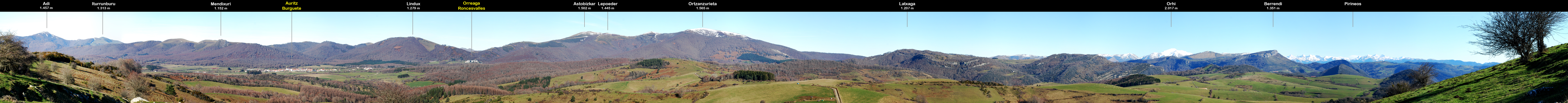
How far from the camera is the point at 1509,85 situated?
24000mm

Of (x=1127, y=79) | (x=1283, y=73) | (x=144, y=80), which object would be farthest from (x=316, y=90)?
(x=1283, y=73)

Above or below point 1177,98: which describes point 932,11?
above

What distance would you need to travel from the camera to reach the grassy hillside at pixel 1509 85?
19219mm

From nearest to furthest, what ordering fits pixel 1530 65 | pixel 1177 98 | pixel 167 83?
pixel 1530 65, pixel 167 83, pixel 1177 98

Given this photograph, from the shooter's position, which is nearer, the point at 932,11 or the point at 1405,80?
the point at 932,11

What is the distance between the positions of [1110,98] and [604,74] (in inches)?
5954

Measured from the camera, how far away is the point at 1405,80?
70875mm
